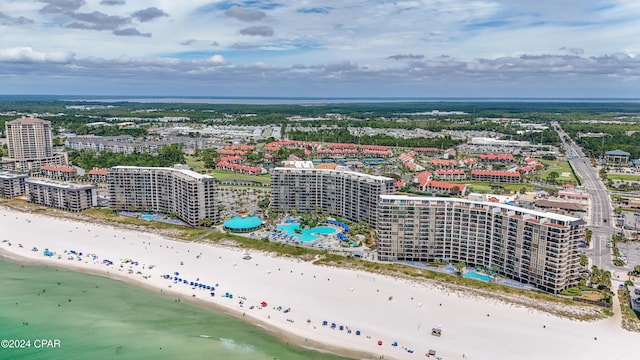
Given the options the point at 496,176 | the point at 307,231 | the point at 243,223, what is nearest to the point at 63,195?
the point at 243,223

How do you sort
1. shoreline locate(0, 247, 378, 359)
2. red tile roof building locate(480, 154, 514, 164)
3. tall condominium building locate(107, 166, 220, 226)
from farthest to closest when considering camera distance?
red tile roof building locate(480, 154, 514, 164) < tall condominium building locate(107, 166, 220, 226) < shoreline locate(0, 247, 378, 359)

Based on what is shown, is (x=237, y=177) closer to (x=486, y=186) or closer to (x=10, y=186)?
(x=10, y=186)

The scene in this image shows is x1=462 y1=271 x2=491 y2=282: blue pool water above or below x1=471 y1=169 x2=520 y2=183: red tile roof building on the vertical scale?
below

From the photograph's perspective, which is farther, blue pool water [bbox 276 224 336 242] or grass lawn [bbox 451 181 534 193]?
grass lawn [bbox 451 181 534 193]

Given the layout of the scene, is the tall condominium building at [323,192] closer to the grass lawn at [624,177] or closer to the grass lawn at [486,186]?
the grass lawn at [486,186]

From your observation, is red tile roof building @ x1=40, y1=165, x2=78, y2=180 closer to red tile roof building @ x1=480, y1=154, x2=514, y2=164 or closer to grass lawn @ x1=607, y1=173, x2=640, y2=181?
red tile roof building @ x1=480, y1=154, x2=514, y2=164

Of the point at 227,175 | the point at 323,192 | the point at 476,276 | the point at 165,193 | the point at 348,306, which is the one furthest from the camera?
the point at 227,175

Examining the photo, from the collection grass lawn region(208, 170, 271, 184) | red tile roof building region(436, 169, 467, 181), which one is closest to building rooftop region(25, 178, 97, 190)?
grass lawn region(208, 170, 271, 184)

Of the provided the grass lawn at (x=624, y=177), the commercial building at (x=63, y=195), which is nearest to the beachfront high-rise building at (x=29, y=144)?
the commercial building at (x=63, y=195)
